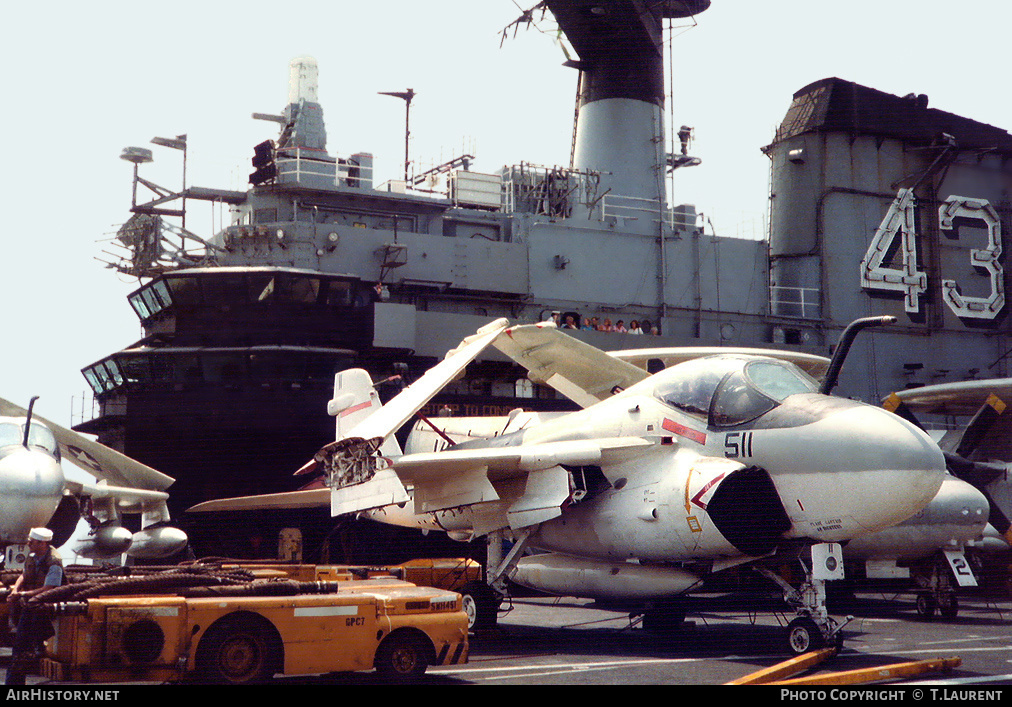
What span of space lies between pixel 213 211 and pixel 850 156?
23.6 m

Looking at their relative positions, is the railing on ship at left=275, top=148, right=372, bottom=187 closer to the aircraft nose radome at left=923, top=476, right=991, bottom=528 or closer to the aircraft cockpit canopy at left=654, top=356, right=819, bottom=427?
the aircraft cockpit canopy at left=654, top=356, right=819, bottom=427

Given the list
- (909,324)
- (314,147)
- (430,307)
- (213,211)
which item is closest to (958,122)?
(909,324)

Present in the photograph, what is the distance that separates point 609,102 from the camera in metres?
33.8

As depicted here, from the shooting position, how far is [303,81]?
1209 inches

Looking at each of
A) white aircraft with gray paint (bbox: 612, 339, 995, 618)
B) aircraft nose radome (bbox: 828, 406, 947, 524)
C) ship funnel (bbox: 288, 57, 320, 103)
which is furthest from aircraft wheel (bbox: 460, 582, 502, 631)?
ship funnel (bbox: 288, 57, 320, 103)

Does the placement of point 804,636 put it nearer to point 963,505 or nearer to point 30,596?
point 963,505

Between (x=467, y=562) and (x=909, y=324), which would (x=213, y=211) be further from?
(x=909, y=324)

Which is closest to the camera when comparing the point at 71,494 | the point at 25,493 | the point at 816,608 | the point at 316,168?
the point at 816,608

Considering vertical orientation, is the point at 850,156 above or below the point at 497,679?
above

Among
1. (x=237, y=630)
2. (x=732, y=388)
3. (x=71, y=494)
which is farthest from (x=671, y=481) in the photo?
(x=71, y=494)

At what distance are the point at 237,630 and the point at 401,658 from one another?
1.81 meters

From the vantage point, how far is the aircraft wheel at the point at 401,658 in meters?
9.52

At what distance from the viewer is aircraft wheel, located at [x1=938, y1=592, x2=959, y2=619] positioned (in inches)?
688

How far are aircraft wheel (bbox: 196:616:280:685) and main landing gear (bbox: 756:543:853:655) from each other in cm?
626
